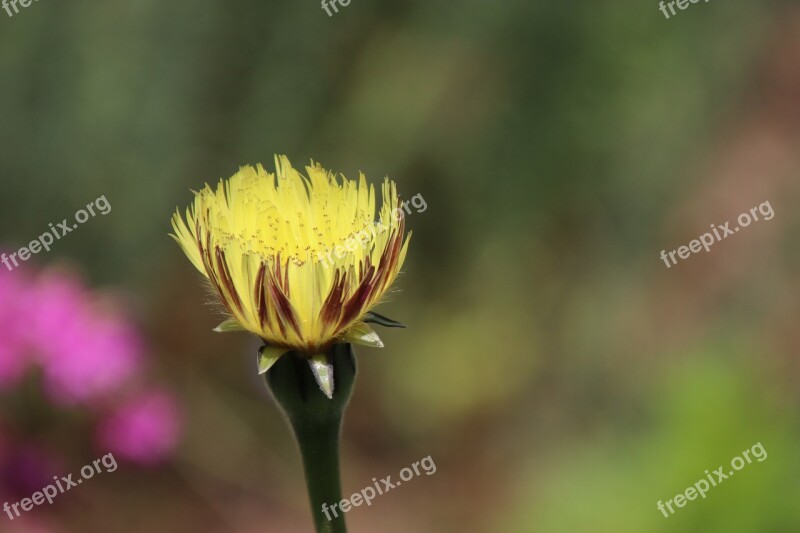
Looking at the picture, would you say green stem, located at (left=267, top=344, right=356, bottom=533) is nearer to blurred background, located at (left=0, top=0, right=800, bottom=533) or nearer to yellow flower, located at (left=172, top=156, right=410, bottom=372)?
yellow flower, located at (left=172, top=156, right=410, bottom=372)

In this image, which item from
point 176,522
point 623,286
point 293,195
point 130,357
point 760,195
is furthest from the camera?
point 760,195

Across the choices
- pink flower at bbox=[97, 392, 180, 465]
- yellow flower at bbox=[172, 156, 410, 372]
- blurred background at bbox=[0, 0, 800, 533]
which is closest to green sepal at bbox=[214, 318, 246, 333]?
yellow flower at bbox=[172, 156, 410, 372]

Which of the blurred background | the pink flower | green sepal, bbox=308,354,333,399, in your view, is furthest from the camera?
the blurred background

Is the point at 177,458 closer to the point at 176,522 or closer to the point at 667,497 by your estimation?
the point at 176,522

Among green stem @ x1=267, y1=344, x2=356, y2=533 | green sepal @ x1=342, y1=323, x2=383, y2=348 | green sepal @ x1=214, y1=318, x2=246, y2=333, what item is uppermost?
green sepal @ x1=214, y1=318, x2=246, y2=333

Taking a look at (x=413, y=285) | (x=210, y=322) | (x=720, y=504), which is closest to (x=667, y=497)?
(x=720, y=504)

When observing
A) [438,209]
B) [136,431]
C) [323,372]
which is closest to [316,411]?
[323,372]

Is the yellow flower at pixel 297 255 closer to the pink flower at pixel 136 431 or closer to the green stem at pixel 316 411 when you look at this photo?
the green stem at pixel 316 411
